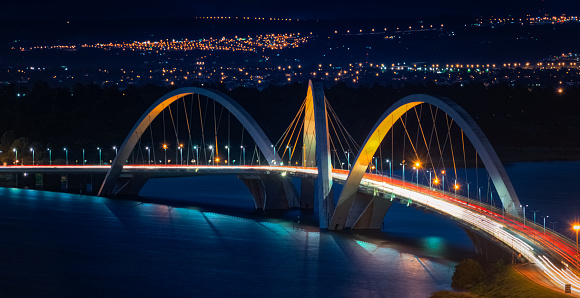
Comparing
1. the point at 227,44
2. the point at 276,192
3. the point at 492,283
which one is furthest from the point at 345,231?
the point at 227,44

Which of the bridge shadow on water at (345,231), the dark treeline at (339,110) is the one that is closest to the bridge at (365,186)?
the bridge shadow on water at (345,231)

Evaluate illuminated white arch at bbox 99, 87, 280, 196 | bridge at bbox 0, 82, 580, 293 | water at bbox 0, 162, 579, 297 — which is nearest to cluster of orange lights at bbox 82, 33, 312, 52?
bridge at bbox 0, 82, 580, 293

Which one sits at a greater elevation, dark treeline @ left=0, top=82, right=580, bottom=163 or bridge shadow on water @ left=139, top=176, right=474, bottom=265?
dark treeline @ left=0, top=82, right=580, bottom=163

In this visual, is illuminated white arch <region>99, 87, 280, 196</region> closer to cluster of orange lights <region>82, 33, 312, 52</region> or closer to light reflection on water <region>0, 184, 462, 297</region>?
light reflection on water <region>0, 184, 462, 297</region>

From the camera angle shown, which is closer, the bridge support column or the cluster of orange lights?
the bridge support column

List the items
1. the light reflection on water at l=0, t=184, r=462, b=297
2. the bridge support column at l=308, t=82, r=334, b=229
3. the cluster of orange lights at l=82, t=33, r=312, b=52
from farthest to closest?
the cluster of orange lights at l=82, t=33, r=312, b=52
the bridge support column at l=308, t=82, r=334, b=229
the light reflection on water at l=0, t=184, r=462, b=297

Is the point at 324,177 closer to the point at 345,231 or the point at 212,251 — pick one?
the point at 345,231

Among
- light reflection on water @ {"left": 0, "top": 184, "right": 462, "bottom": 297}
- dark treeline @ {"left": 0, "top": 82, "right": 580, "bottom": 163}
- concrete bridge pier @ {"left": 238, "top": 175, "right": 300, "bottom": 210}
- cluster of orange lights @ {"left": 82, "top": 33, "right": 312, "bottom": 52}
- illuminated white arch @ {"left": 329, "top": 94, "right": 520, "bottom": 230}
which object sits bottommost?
light reflection on water @ {"left": 0, "top": 184, "right": 462, "bottom": 297}
